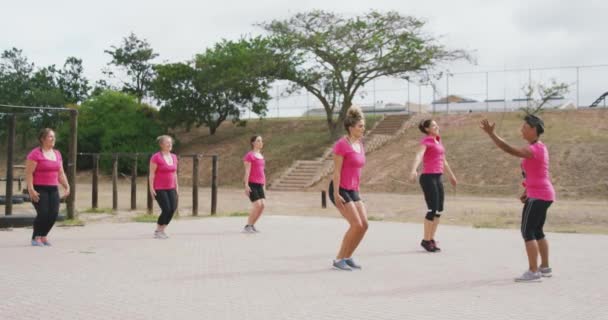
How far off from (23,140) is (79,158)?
45.9 ft

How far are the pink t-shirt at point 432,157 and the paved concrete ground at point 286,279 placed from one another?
113cm

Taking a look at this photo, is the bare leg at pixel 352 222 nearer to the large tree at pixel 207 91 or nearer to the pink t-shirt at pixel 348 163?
the pink t-shirt at pixel 348 163

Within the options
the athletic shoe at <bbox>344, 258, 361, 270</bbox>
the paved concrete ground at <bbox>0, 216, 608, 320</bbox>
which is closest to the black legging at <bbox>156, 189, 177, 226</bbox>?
the paved concrete ground at <bbox>0, 216, 608, 320</bbox>

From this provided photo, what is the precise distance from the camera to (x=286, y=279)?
6.99m

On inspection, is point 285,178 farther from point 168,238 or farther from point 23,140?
point 23,140

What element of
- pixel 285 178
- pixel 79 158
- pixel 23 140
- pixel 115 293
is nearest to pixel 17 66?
pixel 23 140

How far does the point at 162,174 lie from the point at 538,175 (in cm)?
596

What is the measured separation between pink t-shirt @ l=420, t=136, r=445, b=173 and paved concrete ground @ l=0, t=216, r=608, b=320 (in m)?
1.13

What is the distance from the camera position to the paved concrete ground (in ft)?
17.8

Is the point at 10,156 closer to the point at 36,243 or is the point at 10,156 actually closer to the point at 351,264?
the point at 36,243

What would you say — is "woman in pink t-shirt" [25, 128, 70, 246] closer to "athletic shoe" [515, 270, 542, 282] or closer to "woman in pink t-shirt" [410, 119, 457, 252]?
"woman in pink t-shirt" [410, 119, 457, 252]

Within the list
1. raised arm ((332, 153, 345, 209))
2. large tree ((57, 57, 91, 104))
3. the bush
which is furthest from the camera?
large tree ((57, 57, 91, 104))

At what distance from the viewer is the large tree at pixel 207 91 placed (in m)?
44.7

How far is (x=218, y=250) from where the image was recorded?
9352 millimetres
